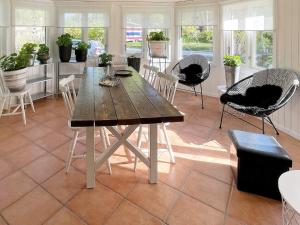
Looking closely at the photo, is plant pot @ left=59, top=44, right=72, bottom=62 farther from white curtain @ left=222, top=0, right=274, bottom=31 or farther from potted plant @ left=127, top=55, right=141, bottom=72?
white curtain @ left=222, top=0, right=274, bottom=31

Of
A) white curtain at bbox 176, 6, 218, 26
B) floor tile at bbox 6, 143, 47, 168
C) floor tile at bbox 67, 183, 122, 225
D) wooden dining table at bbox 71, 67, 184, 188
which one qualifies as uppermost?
white curtain at bbox 176, 6, 218, 26

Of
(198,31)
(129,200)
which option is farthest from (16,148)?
(198,31)

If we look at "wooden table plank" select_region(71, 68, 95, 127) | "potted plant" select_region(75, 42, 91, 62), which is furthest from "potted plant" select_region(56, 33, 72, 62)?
"wooden table plank" select_region(71, 68, 95, 127)

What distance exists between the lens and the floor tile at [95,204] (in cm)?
183

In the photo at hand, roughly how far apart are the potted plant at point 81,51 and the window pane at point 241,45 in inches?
122

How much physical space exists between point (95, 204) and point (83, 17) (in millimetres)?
4807

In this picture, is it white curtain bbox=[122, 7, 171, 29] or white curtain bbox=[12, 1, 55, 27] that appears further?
white curtain bbox=[122, 7, 171, 29]

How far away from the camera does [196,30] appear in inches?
226

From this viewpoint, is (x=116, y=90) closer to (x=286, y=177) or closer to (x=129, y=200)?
(x=129, y=200)

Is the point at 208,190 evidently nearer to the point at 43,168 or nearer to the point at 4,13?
the point at 43,168

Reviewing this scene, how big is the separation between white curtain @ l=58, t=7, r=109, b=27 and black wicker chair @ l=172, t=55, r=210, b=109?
6.70ft

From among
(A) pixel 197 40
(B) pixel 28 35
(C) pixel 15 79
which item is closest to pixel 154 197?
(C) pixel 15 79

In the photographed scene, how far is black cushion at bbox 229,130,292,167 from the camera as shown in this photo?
79.1 inches

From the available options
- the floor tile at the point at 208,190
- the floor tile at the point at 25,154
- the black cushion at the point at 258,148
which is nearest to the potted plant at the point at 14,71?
the floor tile at the point at 25,154
